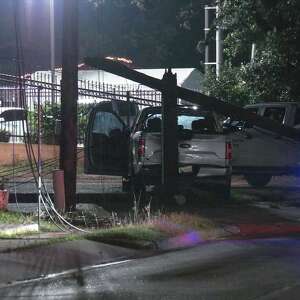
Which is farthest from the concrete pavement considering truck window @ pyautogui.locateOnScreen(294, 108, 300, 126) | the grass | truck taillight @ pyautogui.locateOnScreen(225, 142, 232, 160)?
truck window @ pyautogui.locateOnScreen(294, 108, 300, 126)

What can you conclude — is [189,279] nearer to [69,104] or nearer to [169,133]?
[69,104]

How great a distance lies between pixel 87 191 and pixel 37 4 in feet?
143

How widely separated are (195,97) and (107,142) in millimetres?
2190

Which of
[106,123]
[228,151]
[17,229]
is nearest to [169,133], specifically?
[228,151]

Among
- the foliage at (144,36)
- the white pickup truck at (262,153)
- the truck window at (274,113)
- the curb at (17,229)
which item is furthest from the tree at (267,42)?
the foliage at (144,36)

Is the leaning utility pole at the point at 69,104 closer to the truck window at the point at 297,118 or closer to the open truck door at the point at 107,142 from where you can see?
the open truck door at the point at 107,142

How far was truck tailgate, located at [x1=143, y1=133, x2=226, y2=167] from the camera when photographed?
13.1m

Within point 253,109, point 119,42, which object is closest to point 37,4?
point 119,42

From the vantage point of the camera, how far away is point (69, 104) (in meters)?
11.4

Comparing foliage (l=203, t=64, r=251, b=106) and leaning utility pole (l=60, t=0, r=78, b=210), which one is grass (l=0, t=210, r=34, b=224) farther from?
foliage (l=203, t=64, r=251, b=106)

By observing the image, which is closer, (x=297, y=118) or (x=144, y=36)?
(x=297, y=118)

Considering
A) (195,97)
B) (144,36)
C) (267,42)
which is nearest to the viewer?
(195,97)

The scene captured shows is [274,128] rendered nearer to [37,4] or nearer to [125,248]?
[125,248]

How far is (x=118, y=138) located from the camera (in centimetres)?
1409
